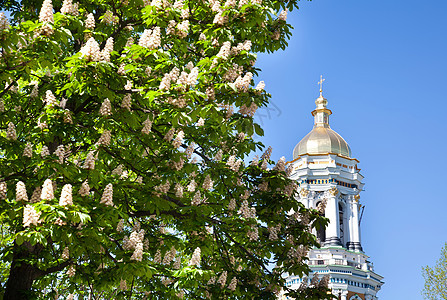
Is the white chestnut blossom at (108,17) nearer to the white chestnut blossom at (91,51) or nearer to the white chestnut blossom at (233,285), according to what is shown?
the white chestnut blossom at (91,51)

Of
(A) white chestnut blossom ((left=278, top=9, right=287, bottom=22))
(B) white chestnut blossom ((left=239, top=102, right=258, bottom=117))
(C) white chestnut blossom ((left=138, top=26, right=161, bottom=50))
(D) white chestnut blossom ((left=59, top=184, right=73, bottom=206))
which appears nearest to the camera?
(D) white chestnut blossom ((left=59, top=184, right=73, bottom=206))

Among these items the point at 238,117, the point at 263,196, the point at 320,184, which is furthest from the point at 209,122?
the point at 320,184

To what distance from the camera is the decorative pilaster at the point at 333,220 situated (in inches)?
2095

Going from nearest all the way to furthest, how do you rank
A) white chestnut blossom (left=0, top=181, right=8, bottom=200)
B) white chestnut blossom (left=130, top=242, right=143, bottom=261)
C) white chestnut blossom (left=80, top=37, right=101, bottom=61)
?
white chestnut blossom (left=80, top=37, right=101, bottom=61), white chestnut blossom (left=130, top=242, right=143, bottom=261), white chestnut blossom (left=0, top=181, right=8, bottom=200)

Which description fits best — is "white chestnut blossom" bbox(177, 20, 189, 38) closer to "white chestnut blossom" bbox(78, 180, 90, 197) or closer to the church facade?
"white chestnut blossom" bbox(78, 180, 90, 197)

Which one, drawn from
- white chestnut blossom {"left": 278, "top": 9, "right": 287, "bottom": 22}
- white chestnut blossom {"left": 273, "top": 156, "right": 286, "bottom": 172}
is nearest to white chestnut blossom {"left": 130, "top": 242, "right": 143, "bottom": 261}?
white chestnut blossom {"left": 273, "top": 156, "right": 286, "bottom": 172}

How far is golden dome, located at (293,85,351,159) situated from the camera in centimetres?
5769

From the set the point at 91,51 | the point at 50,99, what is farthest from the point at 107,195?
the point at 91,51

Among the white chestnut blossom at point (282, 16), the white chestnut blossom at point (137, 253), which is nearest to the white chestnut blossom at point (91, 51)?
the white chestnut blossom at point (137, 253)

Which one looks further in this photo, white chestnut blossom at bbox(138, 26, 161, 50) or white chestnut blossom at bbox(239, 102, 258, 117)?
white chestnut blossom at bbox(239, 102, 258, 117)

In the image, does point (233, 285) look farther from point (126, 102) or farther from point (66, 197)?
point (66, 197)

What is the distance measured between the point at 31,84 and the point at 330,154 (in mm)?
48169

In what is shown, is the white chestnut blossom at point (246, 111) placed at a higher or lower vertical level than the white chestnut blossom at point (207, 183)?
higher

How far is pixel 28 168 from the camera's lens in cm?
937
